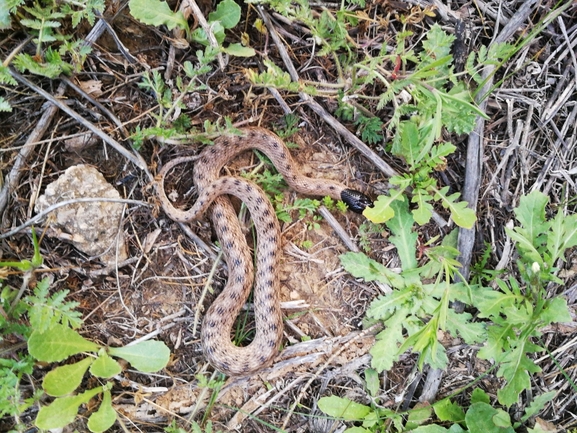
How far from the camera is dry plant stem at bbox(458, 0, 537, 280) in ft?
13.2

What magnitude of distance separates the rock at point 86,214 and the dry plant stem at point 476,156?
2.82 meters

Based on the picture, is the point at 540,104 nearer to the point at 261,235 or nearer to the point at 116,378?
the point at 261,235

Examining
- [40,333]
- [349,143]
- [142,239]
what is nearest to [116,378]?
[40,333]

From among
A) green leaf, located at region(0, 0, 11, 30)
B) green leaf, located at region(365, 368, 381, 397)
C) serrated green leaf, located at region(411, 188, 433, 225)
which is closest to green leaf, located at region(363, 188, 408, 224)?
serrated green leaf, located at region(411, 188, 433, 225)

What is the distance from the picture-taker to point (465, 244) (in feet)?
13.4

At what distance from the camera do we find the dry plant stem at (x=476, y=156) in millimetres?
4031

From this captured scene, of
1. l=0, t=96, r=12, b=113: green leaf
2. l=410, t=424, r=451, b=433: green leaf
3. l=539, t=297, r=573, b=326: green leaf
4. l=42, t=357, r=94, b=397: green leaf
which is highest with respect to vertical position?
l=0, t=96, r=12, b=113: green leaf

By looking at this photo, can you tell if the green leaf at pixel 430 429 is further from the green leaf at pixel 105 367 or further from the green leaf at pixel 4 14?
the green leaf at pixel 4 14

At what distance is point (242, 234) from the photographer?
14.1ft

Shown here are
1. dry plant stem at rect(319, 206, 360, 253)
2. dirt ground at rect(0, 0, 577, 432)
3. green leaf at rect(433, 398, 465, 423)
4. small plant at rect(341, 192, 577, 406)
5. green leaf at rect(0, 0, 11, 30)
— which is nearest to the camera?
green leaf at rect(0, 0, 11, 30)

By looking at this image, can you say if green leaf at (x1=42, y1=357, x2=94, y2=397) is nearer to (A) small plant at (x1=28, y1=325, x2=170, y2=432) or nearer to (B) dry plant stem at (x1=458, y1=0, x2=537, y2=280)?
(A) small plant at (x1=28, y1=325, x2=170, y2=432)

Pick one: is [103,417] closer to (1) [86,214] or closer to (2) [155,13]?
(1) [86,214]

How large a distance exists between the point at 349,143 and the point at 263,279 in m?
1.38

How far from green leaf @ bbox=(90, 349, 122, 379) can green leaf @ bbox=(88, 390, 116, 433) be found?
226 millimetres
